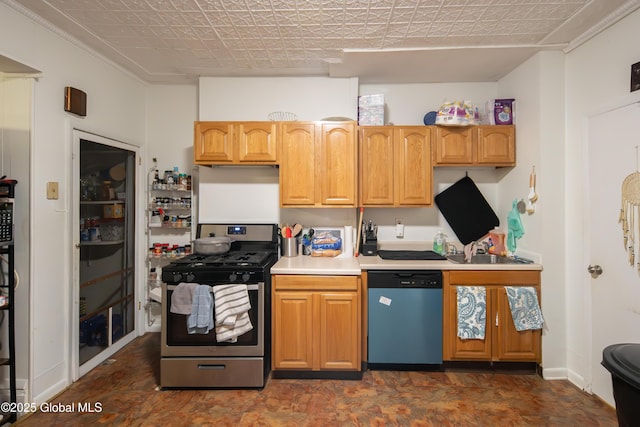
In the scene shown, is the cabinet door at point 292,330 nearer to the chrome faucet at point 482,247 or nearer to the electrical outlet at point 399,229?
the electrical outlet at point 399,229

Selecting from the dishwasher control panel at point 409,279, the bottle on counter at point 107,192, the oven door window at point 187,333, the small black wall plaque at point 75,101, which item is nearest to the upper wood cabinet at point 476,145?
the dishwasher control panel at point 409,279

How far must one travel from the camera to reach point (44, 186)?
2098 millimetres

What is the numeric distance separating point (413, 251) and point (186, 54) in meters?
2.77

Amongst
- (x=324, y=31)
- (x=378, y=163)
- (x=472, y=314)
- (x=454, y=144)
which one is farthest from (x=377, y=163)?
(x=472, y=314)

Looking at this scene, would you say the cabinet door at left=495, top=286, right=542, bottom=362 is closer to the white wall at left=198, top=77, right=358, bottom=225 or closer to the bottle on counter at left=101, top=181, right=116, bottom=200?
the white wall at left=198, top=77, right=358, bottom=225

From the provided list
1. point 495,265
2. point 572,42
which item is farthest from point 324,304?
point 572,42

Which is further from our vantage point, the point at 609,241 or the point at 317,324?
the point at 317,324

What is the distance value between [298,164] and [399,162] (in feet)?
3.02

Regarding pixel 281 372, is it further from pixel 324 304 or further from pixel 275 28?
pixel 275 28

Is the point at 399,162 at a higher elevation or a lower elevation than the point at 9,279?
higher

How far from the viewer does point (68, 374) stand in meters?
2.28

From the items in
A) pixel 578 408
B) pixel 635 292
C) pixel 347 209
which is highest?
pixel 347 209

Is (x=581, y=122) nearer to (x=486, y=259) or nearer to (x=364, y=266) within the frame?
(x=486, y=259)

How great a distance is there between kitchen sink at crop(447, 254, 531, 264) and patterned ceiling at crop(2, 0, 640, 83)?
1749 millimetres
